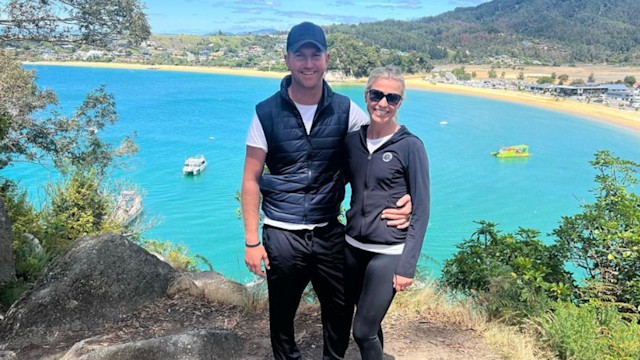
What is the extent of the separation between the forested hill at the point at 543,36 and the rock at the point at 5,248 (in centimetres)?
11050

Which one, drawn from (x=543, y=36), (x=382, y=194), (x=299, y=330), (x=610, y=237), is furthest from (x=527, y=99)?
(x=543, y=36)

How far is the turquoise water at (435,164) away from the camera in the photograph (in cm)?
1956

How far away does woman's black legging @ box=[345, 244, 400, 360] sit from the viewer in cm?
189

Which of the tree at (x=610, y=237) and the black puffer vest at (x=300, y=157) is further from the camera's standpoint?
the tree at (x=610, y=237)

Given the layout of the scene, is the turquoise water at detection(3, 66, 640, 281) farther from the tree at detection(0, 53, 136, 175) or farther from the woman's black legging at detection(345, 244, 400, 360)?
the woman's black legging at detection(345, 244, 400, 360)

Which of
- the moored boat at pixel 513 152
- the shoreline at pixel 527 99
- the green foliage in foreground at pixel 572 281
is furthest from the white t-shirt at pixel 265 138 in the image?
the moored boat at pixel 513 152

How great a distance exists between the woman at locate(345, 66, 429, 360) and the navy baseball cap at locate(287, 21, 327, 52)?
25 centimetres

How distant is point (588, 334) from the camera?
263cm

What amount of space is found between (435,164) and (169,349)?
29.7 m

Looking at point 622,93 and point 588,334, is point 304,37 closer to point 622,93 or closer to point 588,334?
point 588,334

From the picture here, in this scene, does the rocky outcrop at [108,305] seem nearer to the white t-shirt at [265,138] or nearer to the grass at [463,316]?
the white t-shirt at [265,138]

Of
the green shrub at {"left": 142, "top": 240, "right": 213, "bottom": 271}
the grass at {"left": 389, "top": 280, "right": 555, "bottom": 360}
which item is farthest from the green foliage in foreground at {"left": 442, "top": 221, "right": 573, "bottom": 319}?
the green shrub at {"left": 142, "top": 240, "right": 213, "bottom": 271}

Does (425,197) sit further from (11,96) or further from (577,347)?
(11,96)

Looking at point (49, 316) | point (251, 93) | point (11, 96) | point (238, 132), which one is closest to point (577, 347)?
point (49, 316)
